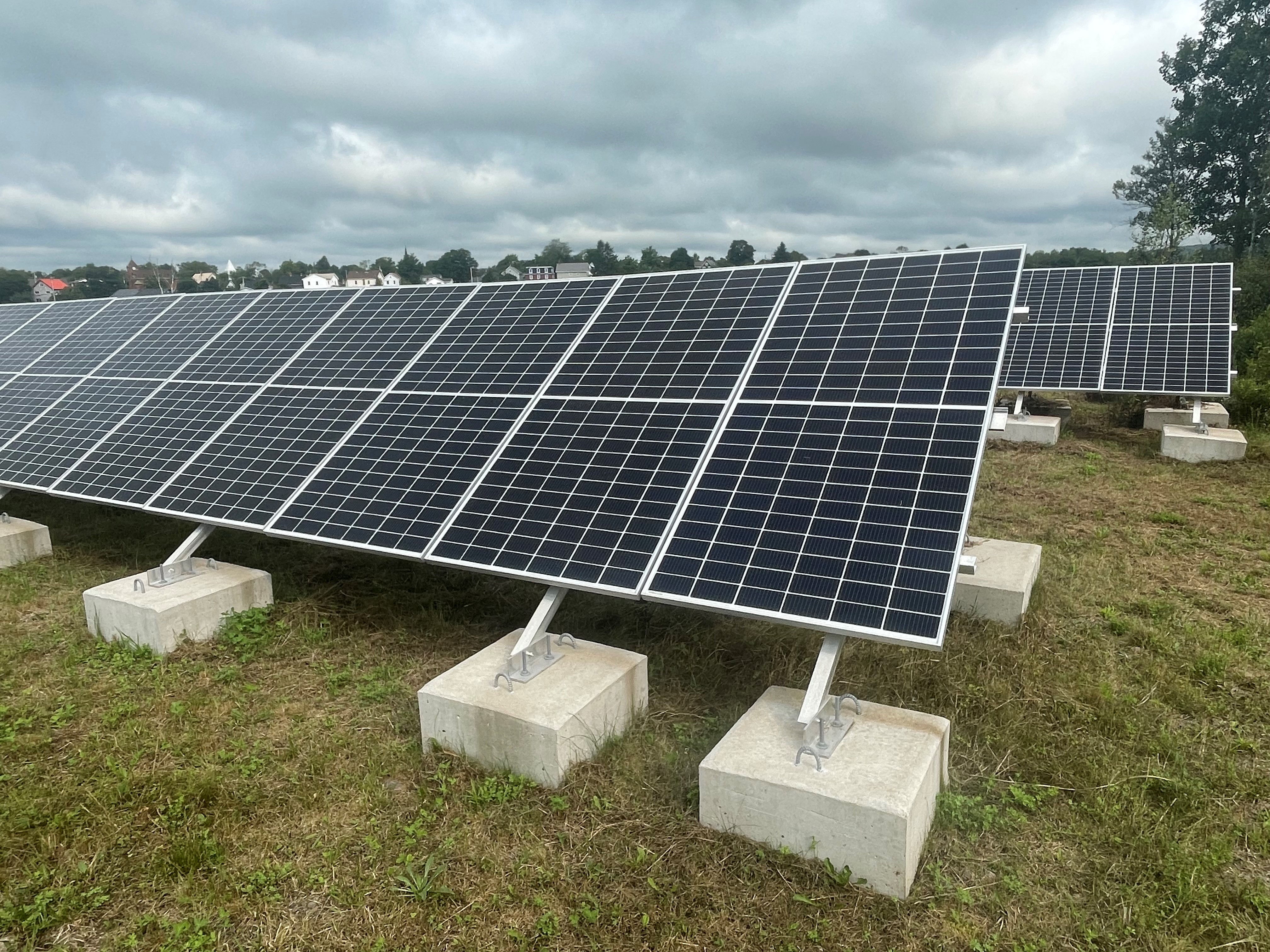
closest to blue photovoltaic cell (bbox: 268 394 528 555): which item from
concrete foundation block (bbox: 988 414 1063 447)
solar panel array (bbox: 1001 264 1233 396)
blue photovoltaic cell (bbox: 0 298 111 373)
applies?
blue photovoltaic cell (bbox: 0 298 111 373)

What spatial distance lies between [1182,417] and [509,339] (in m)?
17.5

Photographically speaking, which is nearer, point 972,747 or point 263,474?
point 972,747

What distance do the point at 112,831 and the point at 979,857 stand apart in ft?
19.4

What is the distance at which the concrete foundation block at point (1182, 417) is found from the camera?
1778cm

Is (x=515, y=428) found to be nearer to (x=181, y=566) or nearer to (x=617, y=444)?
(x=617, y=444)

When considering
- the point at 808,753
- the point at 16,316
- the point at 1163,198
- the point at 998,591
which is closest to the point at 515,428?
the point at 808,753

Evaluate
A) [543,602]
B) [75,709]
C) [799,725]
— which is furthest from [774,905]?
[75,709]

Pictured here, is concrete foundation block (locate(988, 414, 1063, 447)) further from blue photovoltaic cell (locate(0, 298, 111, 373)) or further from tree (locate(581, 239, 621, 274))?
tree (locate(581, 239, 621, 274))

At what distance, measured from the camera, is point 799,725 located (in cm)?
550

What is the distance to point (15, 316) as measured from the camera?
739 inches

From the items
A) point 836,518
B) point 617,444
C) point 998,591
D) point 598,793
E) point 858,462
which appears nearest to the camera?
point 598,793

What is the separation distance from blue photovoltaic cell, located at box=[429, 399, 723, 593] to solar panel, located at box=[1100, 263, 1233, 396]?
14.9m

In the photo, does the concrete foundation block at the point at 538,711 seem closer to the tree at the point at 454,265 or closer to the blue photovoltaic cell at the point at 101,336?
the blue photovoltaic cell at the point at 101,336

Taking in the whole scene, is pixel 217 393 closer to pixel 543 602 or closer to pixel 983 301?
pixel 543 602
